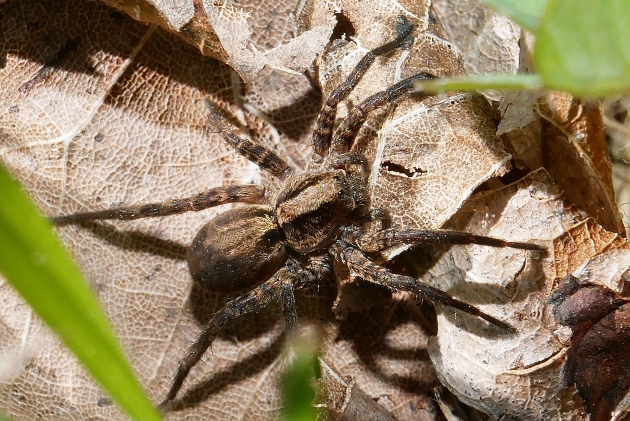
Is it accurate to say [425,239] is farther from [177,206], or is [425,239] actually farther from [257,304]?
[177,206]

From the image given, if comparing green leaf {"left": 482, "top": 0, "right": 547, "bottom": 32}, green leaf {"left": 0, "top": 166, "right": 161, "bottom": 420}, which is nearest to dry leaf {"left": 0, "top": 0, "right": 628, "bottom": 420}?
green leaf {"left": 482, "top": 0, "right": 547, "bottom": 32}

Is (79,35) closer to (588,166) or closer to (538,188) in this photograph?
(538,188)

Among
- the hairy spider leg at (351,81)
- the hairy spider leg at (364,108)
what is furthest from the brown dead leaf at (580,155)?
the hairy spider leg at (351,81)

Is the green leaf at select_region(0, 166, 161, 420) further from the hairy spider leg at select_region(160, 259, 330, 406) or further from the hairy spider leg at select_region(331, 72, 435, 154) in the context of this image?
the hairy spider leg at select_region(331, 72, 435, 154)

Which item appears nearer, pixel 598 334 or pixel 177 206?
pixel 598 334

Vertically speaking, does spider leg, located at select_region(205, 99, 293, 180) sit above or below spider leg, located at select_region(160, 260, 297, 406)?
above

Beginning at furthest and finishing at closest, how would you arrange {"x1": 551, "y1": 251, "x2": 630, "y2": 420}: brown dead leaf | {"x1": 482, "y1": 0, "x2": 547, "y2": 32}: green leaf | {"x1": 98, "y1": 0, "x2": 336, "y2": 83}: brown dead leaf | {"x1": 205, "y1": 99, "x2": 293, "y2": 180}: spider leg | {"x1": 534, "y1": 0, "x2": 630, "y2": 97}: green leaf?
1. {"x1": 205, "y1": 99, "x2": 293, "y2": 180}: spider leg
2. {"x1": 98, "y1": 0, "x2": 336, "y2": 83}: brown dead leaf
3. {"x1": 551, "y1": 251, "x2": 630, "y2": 420}: brown dead leaf
4. {"x1": 482, "y1": 0, "x2": 547, "y2": 32}: green leaf
5. {"x1": 534, "y1": 0, "x2": 630, "y2": 97}: green leaf

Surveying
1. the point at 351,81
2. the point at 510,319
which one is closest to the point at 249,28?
the point at 351,81
